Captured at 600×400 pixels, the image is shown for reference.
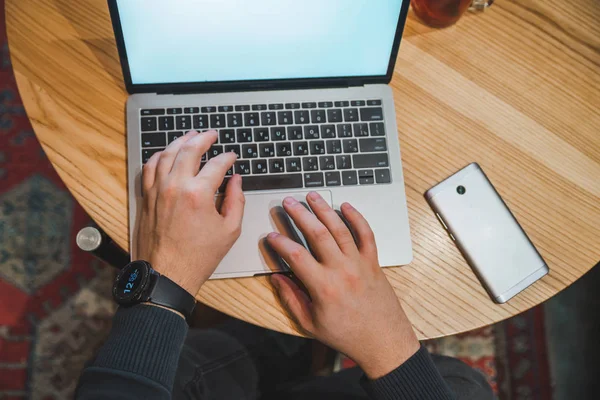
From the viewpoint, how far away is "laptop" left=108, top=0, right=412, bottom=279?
0.76m

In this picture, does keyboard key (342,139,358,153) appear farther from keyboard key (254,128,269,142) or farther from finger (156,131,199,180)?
finger (156,131,199,180)

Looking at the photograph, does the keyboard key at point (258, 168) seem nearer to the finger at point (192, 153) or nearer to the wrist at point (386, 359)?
the finger at point (192, 153)

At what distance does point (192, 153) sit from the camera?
76 centimetres

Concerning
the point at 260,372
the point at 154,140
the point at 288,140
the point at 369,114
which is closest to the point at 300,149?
the point at 288,140

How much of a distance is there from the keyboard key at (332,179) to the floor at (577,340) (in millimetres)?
820

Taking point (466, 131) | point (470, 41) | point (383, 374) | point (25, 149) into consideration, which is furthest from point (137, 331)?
point (25, 149)

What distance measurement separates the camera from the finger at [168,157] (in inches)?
30.1

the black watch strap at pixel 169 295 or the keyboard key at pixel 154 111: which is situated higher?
the keyboard key at pixel 154 111

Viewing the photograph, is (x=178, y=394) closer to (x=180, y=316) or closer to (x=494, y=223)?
(x=180, y=316)

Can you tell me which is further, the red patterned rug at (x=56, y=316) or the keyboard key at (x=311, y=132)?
the red patterned rug at (x=56, y=316)

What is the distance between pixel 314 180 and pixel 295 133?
0.08 meters

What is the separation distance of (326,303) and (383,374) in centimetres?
13

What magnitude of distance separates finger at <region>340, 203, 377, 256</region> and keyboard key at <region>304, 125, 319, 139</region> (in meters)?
0.13

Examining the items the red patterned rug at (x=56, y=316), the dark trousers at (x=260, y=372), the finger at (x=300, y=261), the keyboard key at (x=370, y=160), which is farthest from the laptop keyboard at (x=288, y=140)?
the red patterned rug at (x=56, y=316)
